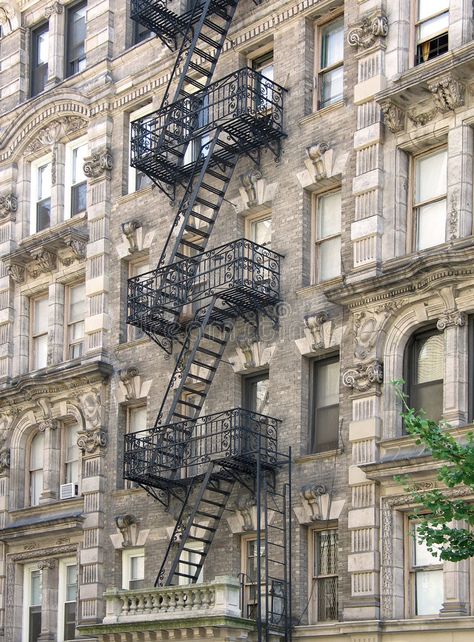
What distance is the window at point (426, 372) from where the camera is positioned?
87.8 ft

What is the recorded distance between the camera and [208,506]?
30.1 metres

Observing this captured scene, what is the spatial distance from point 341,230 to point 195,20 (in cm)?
702

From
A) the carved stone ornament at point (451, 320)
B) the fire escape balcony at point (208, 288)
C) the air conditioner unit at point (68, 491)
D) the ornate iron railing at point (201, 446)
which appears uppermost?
the fire escape balcony at point (208, 288)

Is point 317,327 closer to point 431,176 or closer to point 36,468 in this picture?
point 431,176

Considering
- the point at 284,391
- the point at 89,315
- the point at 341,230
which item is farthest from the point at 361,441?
the point at 89,315

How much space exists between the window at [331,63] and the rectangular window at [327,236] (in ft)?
6.93

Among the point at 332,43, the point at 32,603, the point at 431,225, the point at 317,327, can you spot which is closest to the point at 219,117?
the point at 332,43

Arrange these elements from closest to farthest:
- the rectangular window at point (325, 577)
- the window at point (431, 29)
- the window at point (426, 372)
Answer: the window at point (426, 372), the rectangular window at point (325, 577), the window at point (431, 29)

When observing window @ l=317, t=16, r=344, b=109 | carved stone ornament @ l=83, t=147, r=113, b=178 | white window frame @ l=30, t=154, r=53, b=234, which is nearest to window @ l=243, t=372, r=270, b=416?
window @ l=317, t=16, r=344, b=109

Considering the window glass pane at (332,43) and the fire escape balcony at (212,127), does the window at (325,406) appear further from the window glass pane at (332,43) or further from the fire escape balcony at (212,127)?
the window glass pane at (332,43)

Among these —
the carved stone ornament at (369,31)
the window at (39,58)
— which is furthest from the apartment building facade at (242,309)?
the window at (39,58)

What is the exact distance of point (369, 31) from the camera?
29344mm

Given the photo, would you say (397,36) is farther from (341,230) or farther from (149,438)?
(149,438)

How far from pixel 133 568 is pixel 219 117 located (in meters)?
10.2
